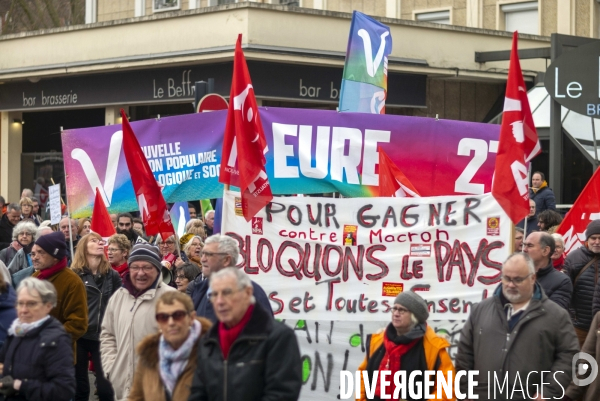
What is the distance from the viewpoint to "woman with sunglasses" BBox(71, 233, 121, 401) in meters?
9.40

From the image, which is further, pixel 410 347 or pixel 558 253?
pixel 558 253

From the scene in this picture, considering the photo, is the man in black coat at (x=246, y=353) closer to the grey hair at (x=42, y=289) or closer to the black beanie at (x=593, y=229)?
the grey hair at (x=42, y=289)

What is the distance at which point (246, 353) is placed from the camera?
17.9 ft

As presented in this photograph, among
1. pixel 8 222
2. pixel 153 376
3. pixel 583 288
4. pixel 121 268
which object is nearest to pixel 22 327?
pixel 153 376

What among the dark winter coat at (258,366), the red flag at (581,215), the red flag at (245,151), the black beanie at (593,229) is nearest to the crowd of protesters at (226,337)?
the dark winter coat at (258,366)

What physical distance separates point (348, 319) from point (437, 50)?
538 inches

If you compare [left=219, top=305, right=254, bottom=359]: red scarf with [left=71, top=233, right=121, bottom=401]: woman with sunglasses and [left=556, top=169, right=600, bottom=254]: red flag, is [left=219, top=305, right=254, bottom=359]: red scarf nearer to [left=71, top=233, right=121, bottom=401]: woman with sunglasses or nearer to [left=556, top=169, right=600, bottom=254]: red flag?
[left=71, top=233, right=121, bottom=401]: woman with sunglasses

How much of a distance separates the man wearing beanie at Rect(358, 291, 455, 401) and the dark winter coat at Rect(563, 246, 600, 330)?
3038 millimetres

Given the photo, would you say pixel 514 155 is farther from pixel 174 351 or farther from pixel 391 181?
pixel 174 351

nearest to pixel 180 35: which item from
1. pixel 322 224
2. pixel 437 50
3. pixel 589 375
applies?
pixel 437 50

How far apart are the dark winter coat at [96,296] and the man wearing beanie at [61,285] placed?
1240 millimetres

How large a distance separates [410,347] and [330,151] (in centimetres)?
332

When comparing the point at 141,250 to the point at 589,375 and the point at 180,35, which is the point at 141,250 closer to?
the point at 589,375

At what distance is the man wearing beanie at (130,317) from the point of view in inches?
290
